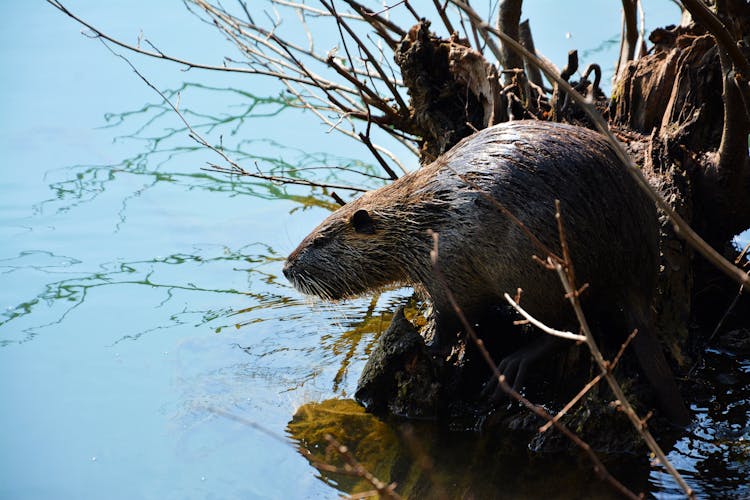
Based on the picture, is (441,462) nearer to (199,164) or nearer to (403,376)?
(403,376)

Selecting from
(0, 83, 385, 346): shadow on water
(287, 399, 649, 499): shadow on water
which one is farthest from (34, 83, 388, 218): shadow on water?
(287, 399, 649, 499): shadow on water

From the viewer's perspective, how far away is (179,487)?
3465 millimetres

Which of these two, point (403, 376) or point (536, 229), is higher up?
point (536, 229)

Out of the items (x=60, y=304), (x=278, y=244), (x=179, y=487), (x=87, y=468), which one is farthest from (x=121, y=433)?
(x=278, y=244)

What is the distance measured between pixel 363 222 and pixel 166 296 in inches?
69.4

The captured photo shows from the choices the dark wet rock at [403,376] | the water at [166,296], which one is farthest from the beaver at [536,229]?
the water at [166,296]

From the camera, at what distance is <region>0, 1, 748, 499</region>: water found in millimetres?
3557

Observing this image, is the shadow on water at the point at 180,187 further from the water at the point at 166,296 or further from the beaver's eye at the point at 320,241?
the beaver's eye at the point at 320,241

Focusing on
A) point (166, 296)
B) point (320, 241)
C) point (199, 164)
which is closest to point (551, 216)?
point (320, 241)

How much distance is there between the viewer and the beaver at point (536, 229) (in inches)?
130

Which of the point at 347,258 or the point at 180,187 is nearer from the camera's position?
the point at 347,258

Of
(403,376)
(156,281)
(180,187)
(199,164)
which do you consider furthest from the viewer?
(199,164)

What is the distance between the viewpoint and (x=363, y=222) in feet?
12.9

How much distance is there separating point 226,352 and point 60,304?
1289mm
